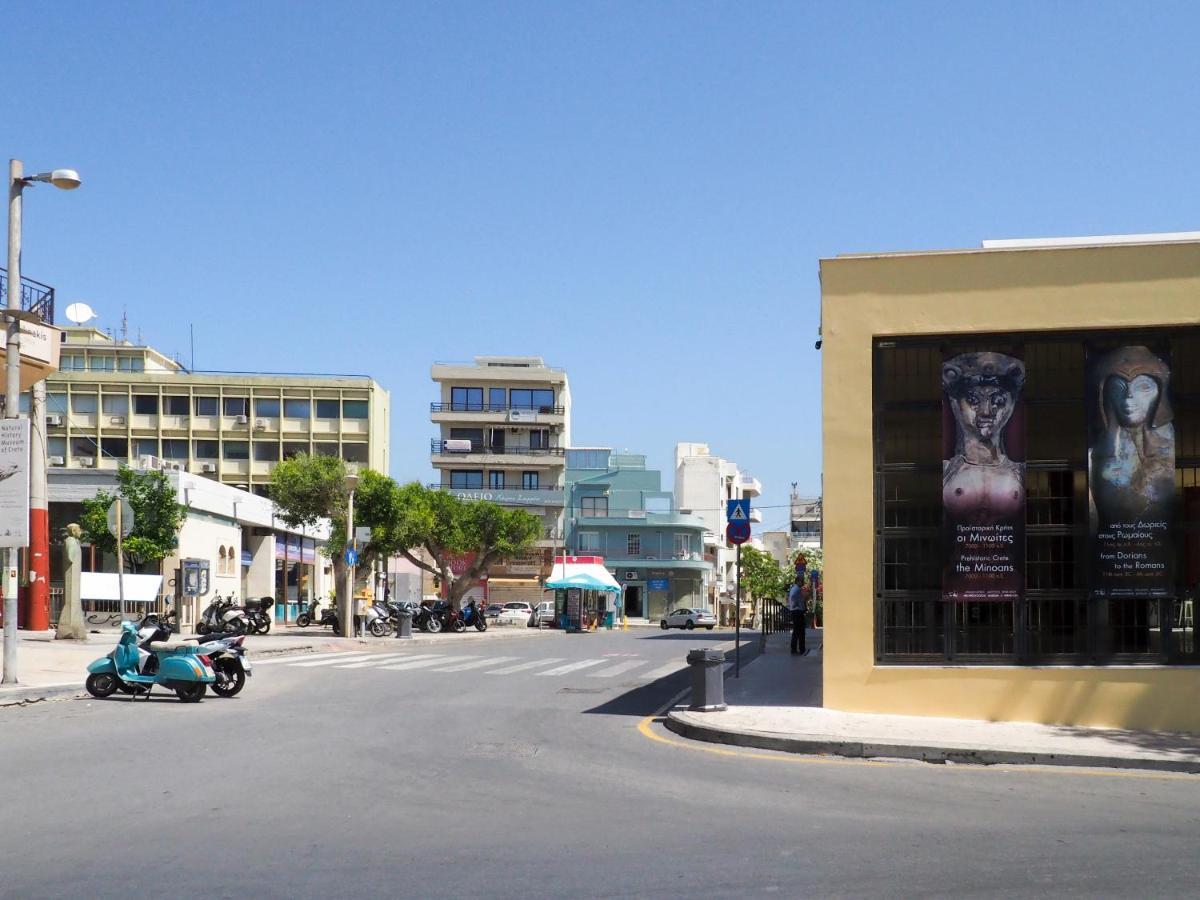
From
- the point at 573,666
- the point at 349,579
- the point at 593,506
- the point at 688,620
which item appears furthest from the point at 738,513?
the point at 593,506

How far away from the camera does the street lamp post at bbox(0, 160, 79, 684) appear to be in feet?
59.0

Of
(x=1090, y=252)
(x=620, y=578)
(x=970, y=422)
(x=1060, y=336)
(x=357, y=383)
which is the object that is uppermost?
(x=357, y=383)

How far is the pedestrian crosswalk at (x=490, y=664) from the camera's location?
2462 centimetres

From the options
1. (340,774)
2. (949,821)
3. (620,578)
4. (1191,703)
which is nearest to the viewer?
(949,821)

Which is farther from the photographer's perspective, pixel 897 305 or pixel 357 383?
pixel 357 383

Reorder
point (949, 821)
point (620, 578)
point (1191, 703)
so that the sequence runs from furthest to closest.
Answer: point (620, 578) → point (1191, 703) → point (949, 821)

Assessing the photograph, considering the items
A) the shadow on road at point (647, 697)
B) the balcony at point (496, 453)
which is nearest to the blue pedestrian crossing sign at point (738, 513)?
the shadow on road at point (647, 697)

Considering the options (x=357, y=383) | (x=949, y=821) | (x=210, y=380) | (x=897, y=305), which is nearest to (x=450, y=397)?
(x=357, y=383)

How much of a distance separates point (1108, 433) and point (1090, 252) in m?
2.07

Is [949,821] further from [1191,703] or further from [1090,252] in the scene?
[1090,252]

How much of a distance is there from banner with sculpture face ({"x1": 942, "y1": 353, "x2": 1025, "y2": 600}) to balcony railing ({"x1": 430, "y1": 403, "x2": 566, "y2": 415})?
78455 mm

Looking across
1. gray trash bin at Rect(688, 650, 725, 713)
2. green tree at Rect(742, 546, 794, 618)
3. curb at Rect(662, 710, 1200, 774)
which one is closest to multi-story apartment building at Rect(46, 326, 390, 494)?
green tree at Rect(742, 546, 794, 618)

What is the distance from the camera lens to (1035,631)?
1494 cm

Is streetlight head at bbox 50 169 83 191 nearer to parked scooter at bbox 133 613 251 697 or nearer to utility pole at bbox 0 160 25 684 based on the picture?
utility pole at bbox 0 160 25 684
